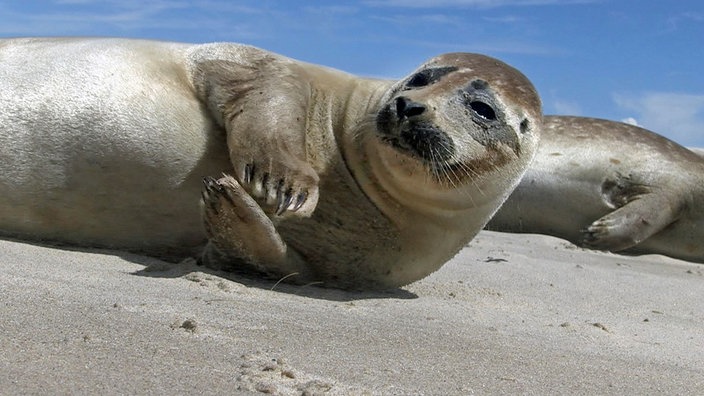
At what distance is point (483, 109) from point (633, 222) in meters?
4.55

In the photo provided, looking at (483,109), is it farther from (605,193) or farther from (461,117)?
(605,193)

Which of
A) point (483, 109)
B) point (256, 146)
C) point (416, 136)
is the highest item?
point (483, 109)

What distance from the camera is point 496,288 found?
532 centimetres

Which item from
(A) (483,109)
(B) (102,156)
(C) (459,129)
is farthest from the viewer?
(B) (102,156)

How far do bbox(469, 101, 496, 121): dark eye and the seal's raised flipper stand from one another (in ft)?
13.5

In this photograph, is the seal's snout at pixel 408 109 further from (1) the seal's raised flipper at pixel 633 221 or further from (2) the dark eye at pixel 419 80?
(1) the seal's raised flipper at pixel 633 221

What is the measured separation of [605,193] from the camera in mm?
9336

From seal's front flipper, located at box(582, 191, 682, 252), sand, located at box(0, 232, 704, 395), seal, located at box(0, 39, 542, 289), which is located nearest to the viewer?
sand, located at box(0, 232, 704, 395)

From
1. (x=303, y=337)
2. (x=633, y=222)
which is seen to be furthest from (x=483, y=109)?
(x=633, y=222)

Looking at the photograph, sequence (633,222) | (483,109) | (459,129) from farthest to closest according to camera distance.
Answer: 1. (633,222)
2. (483,109)
3. (459,129)

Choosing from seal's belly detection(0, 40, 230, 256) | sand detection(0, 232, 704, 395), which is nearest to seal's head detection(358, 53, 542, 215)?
sand detection(0, 232, 704, 395)

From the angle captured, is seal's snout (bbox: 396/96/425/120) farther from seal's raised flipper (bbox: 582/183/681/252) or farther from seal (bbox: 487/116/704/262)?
seal (bbox: 487/116/704/262)

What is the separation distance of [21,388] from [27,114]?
2.72 m

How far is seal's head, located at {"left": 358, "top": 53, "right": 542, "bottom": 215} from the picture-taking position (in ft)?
14.0
